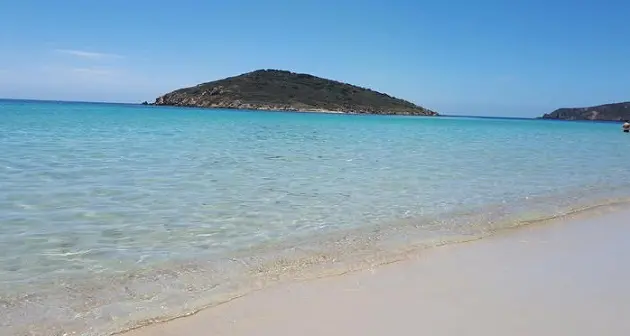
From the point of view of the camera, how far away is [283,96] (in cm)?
13638

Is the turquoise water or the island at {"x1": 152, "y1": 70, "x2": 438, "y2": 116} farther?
the island at {"x1": 152, "y1": 70, "x2": 438, "y2": 116}

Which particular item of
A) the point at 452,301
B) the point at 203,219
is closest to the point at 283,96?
the point at 203,219

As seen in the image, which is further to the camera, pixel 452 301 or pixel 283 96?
pixel 283 96

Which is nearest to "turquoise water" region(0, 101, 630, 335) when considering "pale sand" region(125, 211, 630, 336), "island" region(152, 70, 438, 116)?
"pale sand" region(125, 211, 630, 336)

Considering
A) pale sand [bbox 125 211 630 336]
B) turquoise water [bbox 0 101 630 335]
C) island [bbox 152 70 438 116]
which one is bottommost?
turquoise water [bbox 0 101 630 335]

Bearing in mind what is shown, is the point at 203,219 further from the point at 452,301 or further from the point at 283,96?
the point at 283,96

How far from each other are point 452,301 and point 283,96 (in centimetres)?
13352

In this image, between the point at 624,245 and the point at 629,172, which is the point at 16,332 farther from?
the point at 629,172

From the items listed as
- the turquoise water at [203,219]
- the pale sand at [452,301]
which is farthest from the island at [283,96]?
the pale sand at [452,301]

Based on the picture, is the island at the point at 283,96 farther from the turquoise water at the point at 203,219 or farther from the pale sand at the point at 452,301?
the pale sand at the point at 452,301

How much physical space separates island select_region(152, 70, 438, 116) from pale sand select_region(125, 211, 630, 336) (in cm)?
12308

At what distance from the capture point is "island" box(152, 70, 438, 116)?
13200 cm

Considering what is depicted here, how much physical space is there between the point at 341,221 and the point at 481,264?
Result: 8.92 feet

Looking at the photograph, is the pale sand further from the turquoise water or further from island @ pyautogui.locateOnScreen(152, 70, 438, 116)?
island @ pyautogui.locateOnScreen(152, 70, 438, 116)
